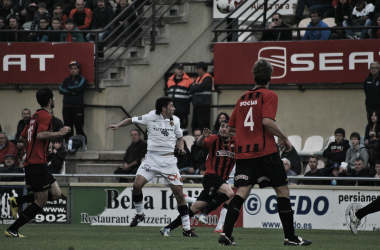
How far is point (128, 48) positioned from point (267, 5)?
166 inches

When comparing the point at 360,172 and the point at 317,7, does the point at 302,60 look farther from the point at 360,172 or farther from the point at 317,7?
the point at 360,172

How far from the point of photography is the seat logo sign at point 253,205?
13.4 metres

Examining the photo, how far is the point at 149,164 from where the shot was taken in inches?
412

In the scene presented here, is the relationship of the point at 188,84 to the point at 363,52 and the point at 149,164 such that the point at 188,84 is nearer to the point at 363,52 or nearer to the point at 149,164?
the point at 363,52

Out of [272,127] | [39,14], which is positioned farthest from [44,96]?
[39,14]

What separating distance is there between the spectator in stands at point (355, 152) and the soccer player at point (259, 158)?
6593 mm

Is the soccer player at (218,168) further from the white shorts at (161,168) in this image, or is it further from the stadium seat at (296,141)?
the stadium seat at (296,141)

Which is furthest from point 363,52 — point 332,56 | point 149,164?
point 149,164

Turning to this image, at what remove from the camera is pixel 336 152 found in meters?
14.2

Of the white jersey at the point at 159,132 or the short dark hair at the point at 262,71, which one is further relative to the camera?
the white jersey at the point at 159,132

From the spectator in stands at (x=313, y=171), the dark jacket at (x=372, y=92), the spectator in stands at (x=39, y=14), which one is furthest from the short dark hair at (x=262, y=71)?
the spectator in stands at (x=39, y=14)

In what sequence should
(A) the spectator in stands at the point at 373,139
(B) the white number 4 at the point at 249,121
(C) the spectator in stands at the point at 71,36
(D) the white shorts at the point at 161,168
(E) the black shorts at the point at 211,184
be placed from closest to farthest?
(B) the white number 4 at the point at 249,121 → (D) the white shorts at the point at 161,168 → (E) the black shorts at the point at 211,184 → (A) the spectator in stands at the point at 373,139 → (C) the spectator in stands at the point at 71,36

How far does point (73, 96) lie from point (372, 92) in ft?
25.2

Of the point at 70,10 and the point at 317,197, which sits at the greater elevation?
the point at 70,10
